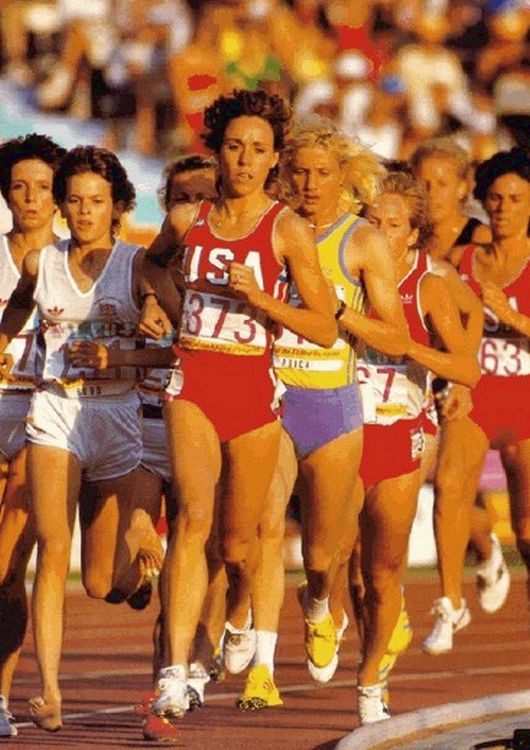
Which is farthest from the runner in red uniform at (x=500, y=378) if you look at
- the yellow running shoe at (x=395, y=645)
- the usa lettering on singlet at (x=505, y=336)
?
the yellow running shoe at (x=395, y=645)

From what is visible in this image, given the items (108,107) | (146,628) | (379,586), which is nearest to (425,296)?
(379,586)

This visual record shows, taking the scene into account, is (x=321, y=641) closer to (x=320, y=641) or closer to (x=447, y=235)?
(x=320, y=641)

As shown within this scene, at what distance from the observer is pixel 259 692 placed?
33.6ft

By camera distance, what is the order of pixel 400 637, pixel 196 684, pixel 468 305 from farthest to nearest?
pixel 468 305 < pixel 400 637 < pixel 196 684

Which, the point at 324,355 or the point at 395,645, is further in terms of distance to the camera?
the point at 395,645

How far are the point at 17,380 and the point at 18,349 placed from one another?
0.41 ft

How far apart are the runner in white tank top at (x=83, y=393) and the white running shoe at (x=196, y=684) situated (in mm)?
495

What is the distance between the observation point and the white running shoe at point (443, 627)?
497 inches

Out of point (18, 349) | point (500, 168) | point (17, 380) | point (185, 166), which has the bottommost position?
point (17, 380)

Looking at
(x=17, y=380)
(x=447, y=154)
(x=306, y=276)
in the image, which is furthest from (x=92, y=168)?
(x=447, y=154)

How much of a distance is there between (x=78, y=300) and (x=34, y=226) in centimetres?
77

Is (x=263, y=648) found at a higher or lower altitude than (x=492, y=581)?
lower

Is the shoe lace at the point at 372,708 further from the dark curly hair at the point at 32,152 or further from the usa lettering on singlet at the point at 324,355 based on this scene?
the dark curly hair at the point at 32,152

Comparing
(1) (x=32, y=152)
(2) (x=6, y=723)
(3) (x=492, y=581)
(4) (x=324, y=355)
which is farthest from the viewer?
(3) (x=492, y=581)
